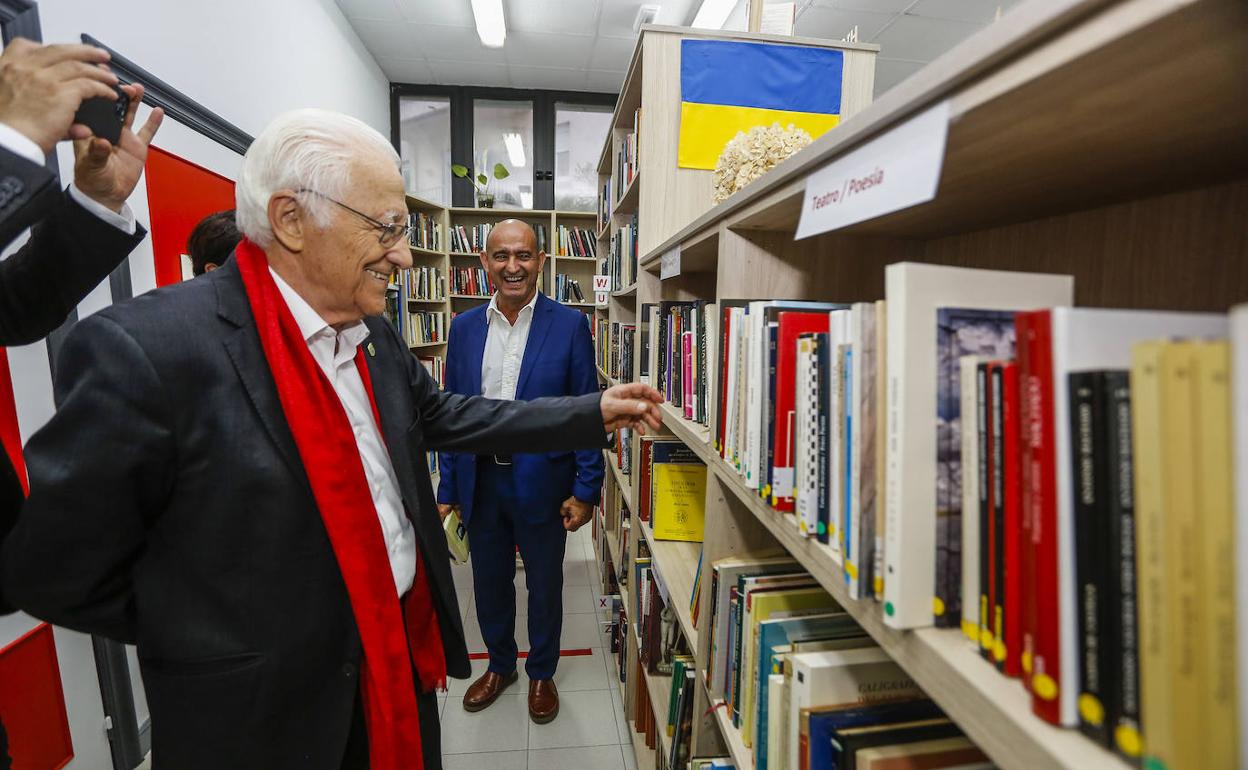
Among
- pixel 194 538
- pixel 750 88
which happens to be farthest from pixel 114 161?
pixel 750 88

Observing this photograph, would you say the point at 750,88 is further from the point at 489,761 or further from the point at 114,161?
the point at 489,761

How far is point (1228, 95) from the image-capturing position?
1.35 ft

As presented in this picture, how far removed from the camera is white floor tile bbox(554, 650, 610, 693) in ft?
7.62

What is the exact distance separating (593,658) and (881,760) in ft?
7.04

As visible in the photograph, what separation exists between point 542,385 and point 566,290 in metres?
3.20

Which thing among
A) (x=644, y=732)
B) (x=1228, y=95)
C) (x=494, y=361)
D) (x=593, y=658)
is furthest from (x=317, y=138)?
(x=593, y=658)

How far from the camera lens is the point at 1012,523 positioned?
0.42m

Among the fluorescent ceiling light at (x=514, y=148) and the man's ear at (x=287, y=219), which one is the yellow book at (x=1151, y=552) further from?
the fluorescent ceiling light at (x=514, y=148)

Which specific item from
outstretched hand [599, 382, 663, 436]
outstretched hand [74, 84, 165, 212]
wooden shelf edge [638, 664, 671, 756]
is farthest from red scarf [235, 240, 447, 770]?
wooden shelf edge [638, 664, 671, 756]

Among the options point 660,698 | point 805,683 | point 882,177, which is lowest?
point 660,698

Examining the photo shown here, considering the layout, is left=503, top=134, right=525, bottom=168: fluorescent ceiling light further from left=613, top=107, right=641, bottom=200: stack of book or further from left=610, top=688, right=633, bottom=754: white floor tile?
left=610, top=688, right=633, bottom=754: white floor tile

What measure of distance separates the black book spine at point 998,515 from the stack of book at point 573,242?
4.86m

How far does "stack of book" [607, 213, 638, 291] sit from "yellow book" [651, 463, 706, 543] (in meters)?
0.94

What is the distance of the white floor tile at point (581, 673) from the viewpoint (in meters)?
2.32
